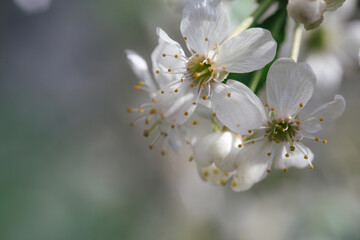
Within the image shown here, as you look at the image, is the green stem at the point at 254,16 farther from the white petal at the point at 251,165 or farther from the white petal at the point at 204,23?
the white petal at the point at 251,165

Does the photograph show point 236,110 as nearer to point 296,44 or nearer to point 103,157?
point 296,44

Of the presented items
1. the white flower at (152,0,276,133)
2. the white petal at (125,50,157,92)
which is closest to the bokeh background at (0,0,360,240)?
the white petal at (125,50,157,92)

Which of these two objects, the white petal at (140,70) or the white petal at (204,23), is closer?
the white petal at (204,23)

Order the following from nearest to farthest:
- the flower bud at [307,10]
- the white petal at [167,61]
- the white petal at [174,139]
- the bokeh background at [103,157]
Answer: the flower bud at [307,10] < the white petal at [167,61] < the white petal at [174,139] < the bokeh background at [103,157]

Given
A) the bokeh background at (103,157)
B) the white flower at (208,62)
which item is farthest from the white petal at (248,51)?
the bokeh background at (103,157)

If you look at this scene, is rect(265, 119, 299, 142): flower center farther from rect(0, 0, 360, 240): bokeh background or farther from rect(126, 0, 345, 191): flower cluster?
rect(0, 0, 360, 240): bokeh background

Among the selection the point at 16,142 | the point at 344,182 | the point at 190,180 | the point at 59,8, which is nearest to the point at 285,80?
the point at 344,182

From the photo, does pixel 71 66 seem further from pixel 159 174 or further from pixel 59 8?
pixel 159 174

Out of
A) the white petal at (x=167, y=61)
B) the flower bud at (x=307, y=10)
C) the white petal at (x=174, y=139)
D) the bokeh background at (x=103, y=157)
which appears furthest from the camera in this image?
the bokeh background at (x=103, y=157)

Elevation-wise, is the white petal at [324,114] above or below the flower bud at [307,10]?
below
